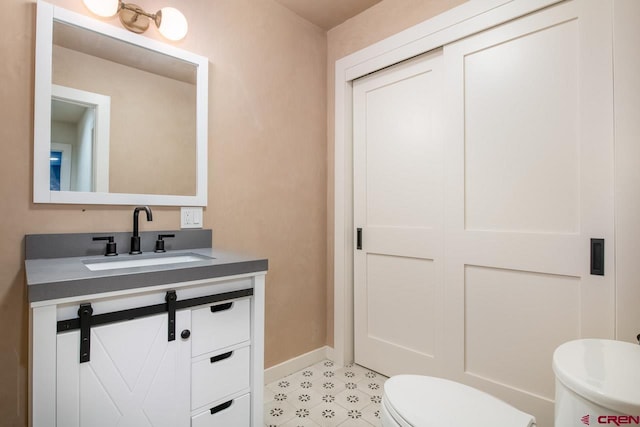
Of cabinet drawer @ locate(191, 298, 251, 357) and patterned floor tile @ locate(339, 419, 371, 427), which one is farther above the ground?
cabinet drawer @ locate(191, 298, 251, 357)

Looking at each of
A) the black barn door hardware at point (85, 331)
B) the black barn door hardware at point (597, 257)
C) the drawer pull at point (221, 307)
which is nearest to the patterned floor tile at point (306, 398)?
the drawer pull at point (221, 307)

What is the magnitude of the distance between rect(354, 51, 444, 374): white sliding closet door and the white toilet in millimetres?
945

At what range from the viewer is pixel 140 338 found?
1.07 meters

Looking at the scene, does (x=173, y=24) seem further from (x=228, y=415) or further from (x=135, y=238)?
(x=228, y=415)

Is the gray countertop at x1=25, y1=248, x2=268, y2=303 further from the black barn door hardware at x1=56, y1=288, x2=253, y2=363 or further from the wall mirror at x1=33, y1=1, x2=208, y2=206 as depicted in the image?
the wall mirror at x1=33, y1=1, x2=208, y2=206

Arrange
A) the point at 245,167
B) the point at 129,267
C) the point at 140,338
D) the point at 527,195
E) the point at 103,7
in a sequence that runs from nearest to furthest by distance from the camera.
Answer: the point at 140,338 < the point at 129,267 < the point at 103,7 < the point at 527,195 < the point at 245,167

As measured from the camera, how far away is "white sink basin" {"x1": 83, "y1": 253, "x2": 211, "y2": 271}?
1370mm

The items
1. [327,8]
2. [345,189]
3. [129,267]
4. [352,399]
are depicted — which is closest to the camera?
[129,267]

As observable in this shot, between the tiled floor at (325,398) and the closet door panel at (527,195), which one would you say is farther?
the tiled floor at (325,398)

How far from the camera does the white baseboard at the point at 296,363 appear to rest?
6.97ft

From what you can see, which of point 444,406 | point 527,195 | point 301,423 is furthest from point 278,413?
point 527,195

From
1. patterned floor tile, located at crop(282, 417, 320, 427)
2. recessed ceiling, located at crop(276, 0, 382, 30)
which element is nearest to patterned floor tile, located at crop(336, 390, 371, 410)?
patterned floor tile, located at crop(282, 417, 320, 427)

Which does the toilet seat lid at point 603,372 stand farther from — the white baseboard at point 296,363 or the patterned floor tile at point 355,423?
the white baseboard at point 296,363

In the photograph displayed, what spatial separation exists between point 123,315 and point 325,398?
52.5 inches
